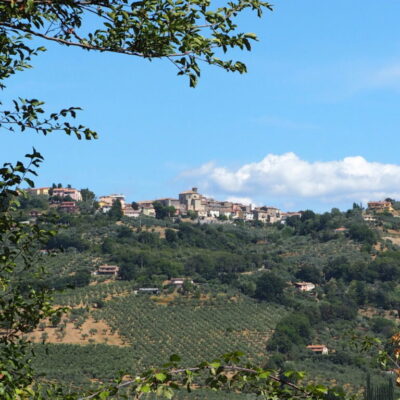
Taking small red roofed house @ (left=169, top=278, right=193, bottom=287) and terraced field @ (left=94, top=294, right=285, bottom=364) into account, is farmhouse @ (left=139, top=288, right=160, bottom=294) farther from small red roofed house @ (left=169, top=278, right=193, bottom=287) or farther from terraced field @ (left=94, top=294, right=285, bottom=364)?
small red roofed house @ (left=169, top=278, right=193, bottom=287)

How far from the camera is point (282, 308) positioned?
5005 inches

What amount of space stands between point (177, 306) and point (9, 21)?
370ft

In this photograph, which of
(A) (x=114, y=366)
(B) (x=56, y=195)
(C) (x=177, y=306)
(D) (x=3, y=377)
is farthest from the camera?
(B) (x=56, y=195)

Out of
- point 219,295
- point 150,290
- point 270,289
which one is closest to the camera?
point 219,295

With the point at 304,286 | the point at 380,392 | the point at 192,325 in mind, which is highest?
the point at 380,392

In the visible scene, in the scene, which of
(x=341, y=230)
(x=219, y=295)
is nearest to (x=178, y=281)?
(x=219, y=295)

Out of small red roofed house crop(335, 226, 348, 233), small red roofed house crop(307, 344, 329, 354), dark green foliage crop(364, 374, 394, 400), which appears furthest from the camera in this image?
small red roofed house crop(335, 226, 348, 233)

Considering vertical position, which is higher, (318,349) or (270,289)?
(270,289)

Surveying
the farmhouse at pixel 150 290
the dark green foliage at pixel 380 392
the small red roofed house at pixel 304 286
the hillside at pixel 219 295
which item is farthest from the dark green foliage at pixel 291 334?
the dark green foliage at pixel 380 392

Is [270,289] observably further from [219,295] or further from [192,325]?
[192,325]

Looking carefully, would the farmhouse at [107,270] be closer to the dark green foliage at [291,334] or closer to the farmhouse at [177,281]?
the farmhouse at [177,281]

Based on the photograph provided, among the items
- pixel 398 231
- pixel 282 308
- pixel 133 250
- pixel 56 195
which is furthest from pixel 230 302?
pixel 56 195

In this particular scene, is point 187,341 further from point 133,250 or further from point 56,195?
point 56,195

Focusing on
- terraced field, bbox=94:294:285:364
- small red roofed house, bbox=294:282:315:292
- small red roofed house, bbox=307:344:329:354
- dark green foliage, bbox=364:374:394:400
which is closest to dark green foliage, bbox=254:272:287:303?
terraced field, bbox=94:294:285:364
